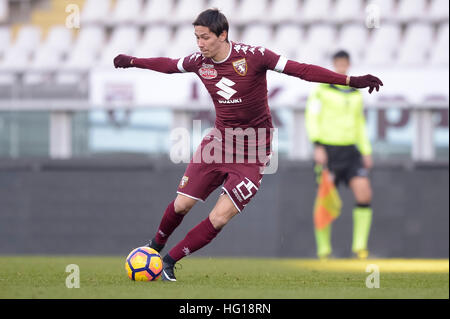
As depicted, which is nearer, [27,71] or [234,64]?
[234,64]

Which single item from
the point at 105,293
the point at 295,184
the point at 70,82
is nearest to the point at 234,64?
the point at 105,293

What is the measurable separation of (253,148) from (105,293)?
1.83m

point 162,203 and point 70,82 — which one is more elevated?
point 70,82

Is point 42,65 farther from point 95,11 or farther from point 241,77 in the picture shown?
point 241,77

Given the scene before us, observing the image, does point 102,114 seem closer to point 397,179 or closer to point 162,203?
point 162,203

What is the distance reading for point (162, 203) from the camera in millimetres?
11023

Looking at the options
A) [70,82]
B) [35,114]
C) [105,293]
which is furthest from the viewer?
[70,82]

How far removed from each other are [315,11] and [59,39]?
4.35 m

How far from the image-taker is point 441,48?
1325 cm

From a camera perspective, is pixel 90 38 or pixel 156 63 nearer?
pixel 156 63

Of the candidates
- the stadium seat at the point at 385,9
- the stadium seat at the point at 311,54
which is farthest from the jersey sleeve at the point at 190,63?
the stadium seat at the point at 385,9

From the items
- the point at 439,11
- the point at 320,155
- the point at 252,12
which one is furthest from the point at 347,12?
the point at 320,155

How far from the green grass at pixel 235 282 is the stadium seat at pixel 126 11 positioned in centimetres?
746

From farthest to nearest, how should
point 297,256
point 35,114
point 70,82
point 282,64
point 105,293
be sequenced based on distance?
point 70,82 < point 35,114 < point 297,256 < point 282,64 < point 105,293
